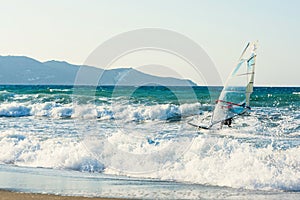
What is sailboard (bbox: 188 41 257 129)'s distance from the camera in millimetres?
10235

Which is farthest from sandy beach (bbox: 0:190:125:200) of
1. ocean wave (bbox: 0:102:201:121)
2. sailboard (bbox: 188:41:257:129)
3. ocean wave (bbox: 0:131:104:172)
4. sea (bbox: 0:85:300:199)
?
ocean wave (bbox: 0:102:201:121)

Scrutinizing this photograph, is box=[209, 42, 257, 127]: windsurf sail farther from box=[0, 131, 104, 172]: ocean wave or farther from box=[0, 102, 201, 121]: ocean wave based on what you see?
box=[0, 102, 201, 121]: ocean wave

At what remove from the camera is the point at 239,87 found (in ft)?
34.3

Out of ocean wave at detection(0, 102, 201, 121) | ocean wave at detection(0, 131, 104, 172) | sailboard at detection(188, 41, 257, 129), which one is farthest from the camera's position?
ocean wave at detection(0, 102, 201, 121)

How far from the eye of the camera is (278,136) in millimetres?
18391

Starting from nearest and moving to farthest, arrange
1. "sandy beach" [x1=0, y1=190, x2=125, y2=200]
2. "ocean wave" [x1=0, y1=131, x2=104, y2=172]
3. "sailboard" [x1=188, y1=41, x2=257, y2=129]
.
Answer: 1. "sandy beach" [x1=0, y1=190, x2=125, y2=200]
2. "sailboard" [x1=188, y1=41, x2=257, y2=129]
3. "ocean wave" [x1=0, y1=131, x2=104, y2=172]

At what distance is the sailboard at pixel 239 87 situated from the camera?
10235mm

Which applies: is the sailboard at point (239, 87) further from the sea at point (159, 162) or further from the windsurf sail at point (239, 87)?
the sea at point (159, 162)

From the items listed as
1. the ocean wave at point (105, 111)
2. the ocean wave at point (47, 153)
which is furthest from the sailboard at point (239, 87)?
the ocean wave at point (105, 111)

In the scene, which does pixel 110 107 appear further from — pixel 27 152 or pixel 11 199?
pixel 11 199

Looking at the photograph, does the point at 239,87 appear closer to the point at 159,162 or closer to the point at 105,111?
the point at 159,162

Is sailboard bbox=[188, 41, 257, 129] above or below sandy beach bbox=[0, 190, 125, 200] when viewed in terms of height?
above

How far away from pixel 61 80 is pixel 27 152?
10589 centimetres

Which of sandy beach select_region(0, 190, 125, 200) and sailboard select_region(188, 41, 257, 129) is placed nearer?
sandy beach select_region(0, 190, 125, 200)
